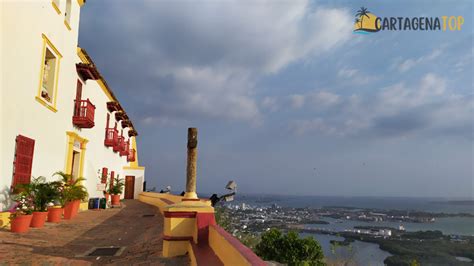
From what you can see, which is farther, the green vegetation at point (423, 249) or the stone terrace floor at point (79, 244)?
the green vegetation at point (423, 249)

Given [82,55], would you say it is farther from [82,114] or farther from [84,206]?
[84,206]

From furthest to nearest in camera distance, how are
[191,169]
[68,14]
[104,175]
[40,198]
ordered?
[104,175] < [68,14] < [40,198] < [191,169]

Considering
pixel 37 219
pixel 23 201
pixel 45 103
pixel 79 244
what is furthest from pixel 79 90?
pixel 79 244

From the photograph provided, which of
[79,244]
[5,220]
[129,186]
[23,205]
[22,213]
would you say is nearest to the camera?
[79,244]

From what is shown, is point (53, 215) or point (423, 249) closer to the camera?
point (53, 215)

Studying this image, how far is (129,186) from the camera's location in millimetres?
27641

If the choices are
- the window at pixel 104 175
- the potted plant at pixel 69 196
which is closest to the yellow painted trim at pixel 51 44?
the potted plant at pixel 69 196

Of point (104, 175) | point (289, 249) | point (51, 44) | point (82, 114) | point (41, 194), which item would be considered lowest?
point (289, 249)

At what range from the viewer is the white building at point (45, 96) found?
27.1 ft

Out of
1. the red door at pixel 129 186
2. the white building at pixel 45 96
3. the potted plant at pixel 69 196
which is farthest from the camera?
the red door at pixel 129 186

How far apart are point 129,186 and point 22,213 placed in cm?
1954

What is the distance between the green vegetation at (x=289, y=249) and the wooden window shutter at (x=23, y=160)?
806 centimetres

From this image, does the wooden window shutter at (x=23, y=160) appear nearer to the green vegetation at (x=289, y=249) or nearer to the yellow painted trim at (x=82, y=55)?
the yellow painted trim at (x=82, y=55)

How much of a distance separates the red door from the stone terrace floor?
56.9 feet
